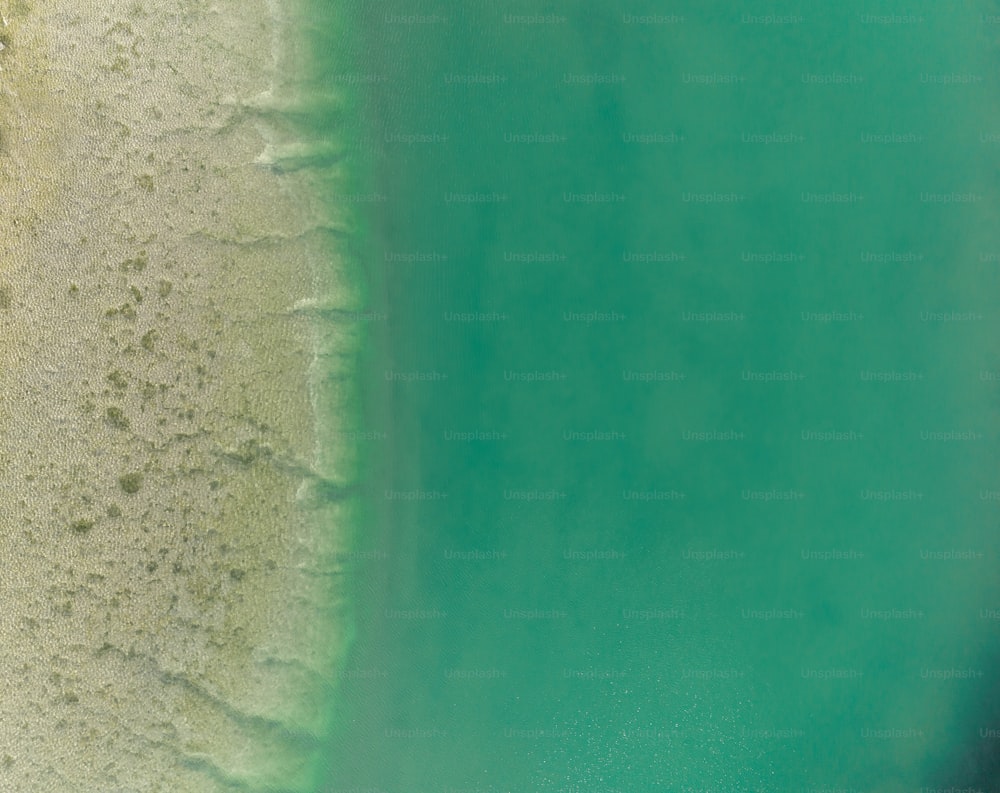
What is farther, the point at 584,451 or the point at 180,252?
the point at 584,451

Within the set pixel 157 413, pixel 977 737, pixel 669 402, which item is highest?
pixel 669 402

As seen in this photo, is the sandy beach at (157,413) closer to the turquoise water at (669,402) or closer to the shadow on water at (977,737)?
the turquoise water at (669,402)

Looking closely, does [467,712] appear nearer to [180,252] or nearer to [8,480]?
[8,480]

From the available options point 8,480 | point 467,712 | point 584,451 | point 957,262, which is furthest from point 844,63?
point 8,480

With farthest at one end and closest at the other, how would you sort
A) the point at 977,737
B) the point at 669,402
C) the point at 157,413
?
the point at 977,737, the point at 669,402, the point at 157,413

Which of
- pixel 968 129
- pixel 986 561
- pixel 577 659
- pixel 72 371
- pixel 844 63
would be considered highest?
pixel 844 63

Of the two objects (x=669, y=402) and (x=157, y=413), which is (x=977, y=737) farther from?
(x=157, y=413)

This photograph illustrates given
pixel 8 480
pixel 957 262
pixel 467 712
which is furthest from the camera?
pixel 957 262

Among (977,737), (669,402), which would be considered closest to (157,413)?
(669,402)
